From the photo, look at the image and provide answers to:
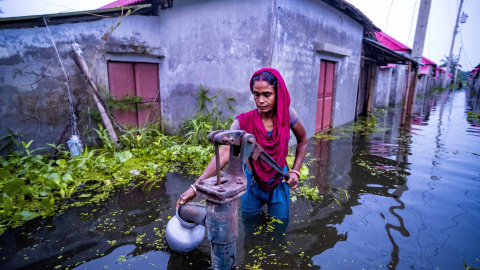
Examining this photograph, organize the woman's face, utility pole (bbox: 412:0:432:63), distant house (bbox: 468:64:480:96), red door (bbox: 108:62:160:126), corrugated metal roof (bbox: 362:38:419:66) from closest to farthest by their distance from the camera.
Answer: the woman's face → red door (bbox: 108:62:160:126) → corrugated metal roof (bbox: 362:38:419:66) → utility pole (bbox: 412:0:432:63) → distant house (bbox: 468:64:480:96)

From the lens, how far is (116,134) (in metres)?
5.47

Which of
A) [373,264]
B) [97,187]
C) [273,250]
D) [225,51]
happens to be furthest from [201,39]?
[373,264]

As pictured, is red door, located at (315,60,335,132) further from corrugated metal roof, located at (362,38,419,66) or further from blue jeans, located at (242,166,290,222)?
blue jeans, located at (242,166,290,222)

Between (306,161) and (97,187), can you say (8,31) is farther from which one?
(306,161)

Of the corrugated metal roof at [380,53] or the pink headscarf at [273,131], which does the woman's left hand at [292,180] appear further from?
the corrugated metal roof at [380,53]

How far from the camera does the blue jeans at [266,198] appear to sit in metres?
2.07

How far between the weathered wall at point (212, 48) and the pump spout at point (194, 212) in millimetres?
3672

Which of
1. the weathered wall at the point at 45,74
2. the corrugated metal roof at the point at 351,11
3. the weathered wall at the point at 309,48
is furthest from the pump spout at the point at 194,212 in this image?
the corrugated metal roof at the point at 351,11

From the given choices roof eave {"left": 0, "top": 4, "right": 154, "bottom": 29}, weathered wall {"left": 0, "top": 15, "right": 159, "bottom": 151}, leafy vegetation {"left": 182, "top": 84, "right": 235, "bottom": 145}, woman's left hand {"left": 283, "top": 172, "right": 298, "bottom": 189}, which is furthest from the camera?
leafy vegetation {"left": 182, "top": 84, "right": 235, "bottom": 145}

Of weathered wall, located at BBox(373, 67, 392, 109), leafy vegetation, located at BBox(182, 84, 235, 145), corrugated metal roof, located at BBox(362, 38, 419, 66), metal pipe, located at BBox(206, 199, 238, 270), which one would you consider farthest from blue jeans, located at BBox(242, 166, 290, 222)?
weathered wall, located at BBox(373, 67, 392, 109)

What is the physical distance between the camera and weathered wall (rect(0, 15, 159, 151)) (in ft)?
13.5

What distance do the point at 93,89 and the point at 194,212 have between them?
14.7ft

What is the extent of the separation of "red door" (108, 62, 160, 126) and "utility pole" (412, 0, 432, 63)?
1168cm

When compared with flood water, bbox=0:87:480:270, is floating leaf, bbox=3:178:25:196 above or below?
above
